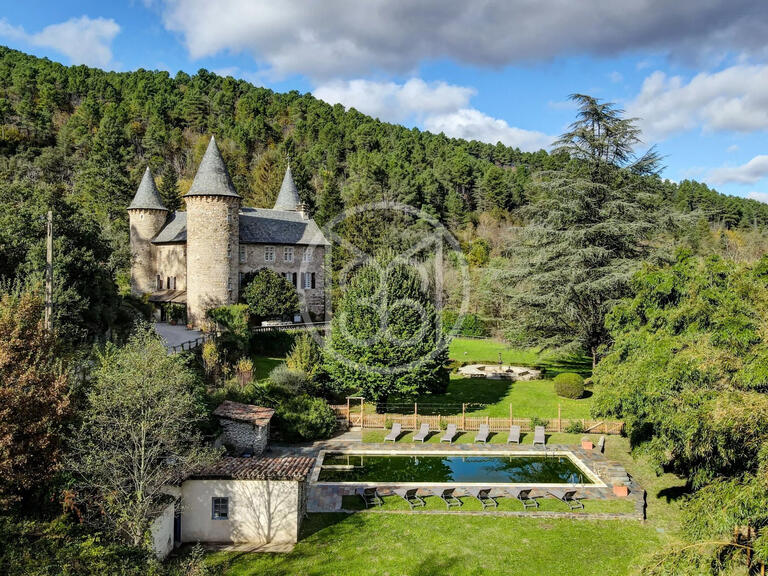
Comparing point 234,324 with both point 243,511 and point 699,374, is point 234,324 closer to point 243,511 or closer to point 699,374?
point 243,511

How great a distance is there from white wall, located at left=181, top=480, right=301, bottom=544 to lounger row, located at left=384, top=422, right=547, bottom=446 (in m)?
8.77

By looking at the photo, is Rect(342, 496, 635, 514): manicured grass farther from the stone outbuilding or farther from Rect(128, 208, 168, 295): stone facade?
Rect(128, 208, 168, 295): stone facade

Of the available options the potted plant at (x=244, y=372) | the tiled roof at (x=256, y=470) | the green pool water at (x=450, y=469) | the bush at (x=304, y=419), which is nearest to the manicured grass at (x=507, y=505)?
the green pool water at (x=450, y=469)

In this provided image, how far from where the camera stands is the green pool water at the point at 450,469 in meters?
19.5

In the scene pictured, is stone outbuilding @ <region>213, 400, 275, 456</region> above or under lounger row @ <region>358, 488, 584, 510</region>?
above

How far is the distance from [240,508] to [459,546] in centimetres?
609

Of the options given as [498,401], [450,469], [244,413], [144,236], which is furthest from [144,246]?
[450,469]

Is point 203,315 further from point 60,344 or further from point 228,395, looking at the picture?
point 60,344

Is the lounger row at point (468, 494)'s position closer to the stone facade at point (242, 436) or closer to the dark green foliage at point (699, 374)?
the dark green foliage at point (699, 374)

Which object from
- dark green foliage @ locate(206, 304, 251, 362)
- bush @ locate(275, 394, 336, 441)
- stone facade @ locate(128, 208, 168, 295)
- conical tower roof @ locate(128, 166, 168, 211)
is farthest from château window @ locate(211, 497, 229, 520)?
conical tower roof @ locate(128, 166, 168, 211)

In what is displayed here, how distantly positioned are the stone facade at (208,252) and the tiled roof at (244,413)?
54.9 feet

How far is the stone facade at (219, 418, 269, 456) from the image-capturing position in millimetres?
20797

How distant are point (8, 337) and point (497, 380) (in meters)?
27.0

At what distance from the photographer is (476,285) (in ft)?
179
